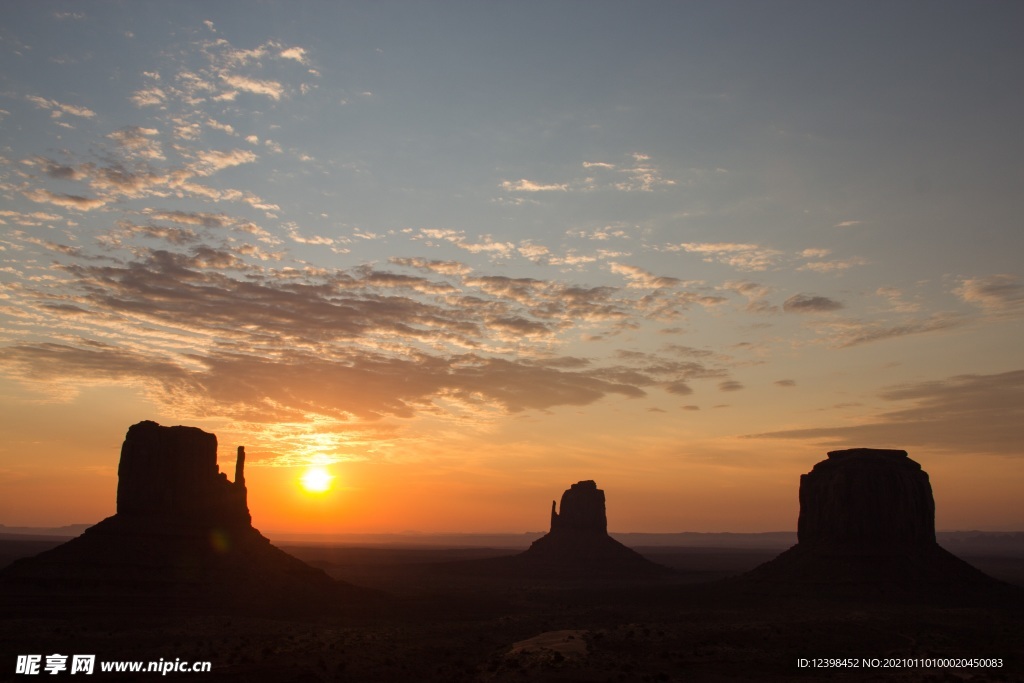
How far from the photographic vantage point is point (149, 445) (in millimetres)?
79812

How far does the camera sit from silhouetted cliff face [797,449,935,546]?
299 ft

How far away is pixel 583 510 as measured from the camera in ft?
547

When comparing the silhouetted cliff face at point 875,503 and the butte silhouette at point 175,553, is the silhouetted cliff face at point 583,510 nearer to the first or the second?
the silhouetted cliff face at point 875,503

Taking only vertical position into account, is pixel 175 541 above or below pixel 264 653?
above

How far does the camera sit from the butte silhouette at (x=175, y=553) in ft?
230

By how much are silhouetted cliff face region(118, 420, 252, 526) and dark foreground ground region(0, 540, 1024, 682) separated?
1248cm

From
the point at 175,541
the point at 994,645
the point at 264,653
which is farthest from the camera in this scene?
the point at 175,541

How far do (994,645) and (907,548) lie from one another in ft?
110

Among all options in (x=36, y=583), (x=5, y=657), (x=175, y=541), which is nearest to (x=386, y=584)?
(x=175, y=541)

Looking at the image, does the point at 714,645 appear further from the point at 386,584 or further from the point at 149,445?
the point at 386,584

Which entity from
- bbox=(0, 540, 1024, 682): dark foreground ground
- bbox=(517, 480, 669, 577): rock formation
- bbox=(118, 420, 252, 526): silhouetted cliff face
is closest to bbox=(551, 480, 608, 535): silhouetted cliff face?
bbox=(517, 480, 669, 577): rock formation

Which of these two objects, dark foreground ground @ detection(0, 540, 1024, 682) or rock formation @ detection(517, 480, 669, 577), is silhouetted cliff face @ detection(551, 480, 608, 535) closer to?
rock formation @ detection(517, 480, 669, 577)

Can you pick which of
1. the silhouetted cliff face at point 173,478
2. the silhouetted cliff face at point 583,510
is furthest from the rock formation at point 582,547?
the silhouetted cliff face at point 173,478

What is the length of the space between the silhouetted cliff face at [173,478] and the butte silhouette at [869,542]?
197ft
